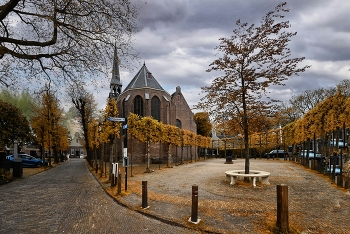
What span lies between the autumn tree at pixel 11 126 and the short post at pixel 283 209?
18.2 m

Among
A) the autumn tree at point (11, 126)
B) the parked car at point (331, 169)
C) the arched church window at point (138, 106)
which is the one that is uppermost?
the arched church window at point (138, 106)

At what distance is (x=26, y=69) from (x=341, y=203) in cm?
1222

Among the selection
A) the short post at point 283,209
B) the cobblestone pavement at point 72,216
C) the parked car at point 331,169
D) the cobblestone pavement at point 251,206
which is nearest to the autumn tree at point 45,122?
the cobblestone pavement at point 72,216

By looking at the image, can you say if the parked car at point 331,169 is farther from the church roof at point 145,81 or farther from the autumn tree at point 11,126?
the church roof at point 145,81

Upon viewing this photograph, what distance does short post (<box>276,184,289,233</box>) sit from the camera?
6.14 m

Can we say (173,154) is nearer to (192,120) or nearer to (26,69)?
(192,120)

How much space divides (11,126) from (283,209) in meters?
19.3

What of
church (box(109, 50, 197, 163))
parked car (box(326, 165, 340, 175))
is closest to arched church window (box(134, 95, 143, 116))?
church (box(109, 50, 197, 163))

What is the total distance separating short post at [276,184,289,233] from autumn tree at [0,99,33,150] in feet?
59.6

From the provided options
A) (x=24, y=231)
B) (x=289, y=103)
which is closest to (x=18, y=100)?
(x=24, y=231)

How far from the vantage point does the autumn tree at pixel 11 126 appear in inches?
737

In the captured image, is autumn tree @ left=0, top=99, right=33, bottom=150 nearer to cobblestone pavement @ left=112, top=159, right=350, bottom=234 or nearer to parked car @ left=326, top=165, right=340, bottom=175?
cobblestone pavement @ left=112, top=159, right=350, bottom=234

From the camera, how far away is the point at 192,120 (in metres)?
46.8

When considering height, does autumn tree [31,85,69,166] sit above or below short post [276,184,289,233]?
above
